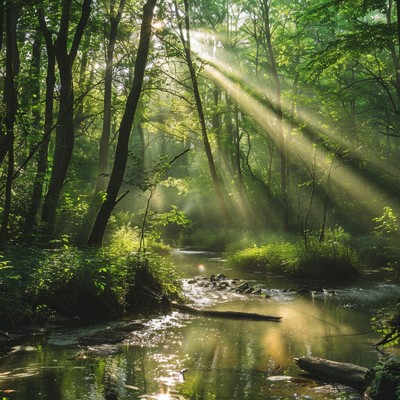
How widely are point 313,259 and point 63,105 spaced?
33.3 ft

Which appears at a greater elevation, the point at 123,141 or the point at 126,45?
the point at 126,45

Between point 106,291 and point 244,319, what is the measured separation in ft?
9.46

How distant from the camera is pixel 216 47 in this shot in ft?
104

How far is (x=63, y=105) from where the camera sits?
1227 cm

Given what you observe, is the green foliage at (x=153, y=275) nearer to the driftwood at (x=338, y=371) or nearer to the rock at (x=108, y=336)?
the rock at (x=108, y=336)

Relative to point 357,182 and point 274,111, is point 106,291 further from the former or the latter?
point 357,182

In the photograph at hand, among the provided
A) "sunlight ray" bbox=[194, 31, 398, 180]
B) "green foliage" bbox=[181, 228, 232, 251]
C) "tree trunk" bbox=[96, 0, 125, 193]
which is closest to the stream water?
"tree trunk" bbox=[96, 0, 125, 193]

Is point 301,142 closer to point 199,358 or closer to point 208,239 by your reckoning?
point 208,239

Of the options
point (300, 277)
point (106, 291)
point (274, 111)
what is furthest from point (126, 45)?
point (106, 291)

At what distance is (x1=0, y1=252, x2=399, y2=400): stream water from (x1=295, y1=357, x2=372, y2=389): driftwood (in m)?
0.16

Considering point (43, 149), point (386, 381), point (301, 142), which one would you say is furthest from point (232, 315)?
point (301, 142)

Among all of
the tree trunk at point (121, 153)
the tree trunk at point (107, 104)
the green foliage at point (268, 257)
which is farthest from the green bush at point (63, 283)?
the green foliage at point (268, 257)

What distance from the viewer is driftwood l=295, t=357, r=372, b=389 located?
19.1 ft

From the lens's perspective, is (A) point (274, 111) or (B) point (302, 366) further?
(A) point (274, 111)
